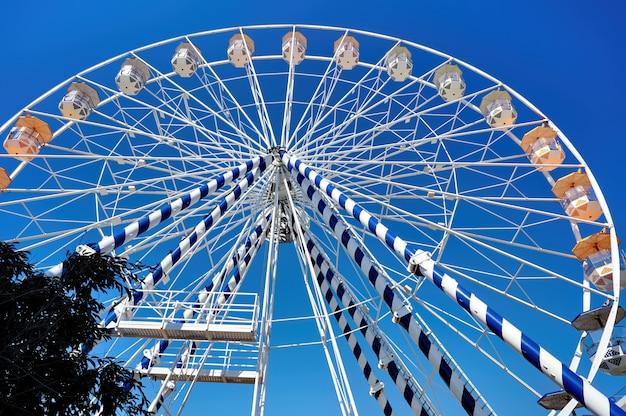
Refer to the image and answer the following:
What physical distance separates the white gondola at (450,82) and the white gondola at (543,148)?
2123mm

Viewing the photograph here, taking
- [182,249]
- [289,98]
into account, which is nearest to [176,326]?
[182,249]

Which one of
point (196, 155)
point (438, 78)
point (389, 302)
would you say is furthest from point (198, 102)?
point (389, 302)

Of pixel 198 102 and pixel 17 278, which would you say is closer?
pixel 17 278

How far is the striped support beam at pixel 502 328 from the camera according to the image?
576 centimetres

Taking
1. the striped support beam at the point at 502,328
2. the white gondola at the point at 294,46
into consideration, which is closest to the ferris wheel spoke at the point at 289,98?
the white gondola at the point at 294,46

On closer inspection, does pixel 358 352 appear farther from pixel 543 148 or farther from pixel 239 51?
pixel 239 51

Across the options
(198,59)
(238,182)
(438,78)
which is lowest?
(238,182)

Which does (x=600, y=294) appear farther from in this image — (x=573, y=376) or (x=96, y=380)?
(x=96, y=380)

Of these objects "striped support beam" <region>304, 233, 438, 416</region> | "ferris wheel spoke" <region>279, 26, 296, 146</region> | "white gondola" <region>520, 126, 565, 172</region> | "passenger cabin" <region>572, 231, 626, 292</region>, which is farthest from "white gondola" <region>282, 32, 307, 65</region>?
"passenger cabin" <region>572, 231, 626, 292</region>

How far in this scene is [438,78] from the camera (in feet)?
48.7

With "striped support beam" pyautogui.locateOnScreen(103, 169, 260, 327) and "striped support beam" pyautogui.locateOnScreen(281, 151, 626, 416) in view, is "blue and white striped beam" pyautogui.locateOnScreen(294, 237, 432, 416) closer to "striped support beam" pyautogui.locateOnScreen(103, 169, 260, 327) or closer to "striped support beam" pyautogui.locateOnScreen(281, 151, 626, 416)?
"striped support beam" pyautogui.locateOnScreen(103, 169, 260, 327)

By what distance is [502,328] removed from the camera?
6781mm

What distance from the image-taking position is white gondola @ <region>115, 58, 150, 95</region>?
14695 millimetres

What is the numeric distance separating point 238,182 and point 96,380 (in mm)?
7399
